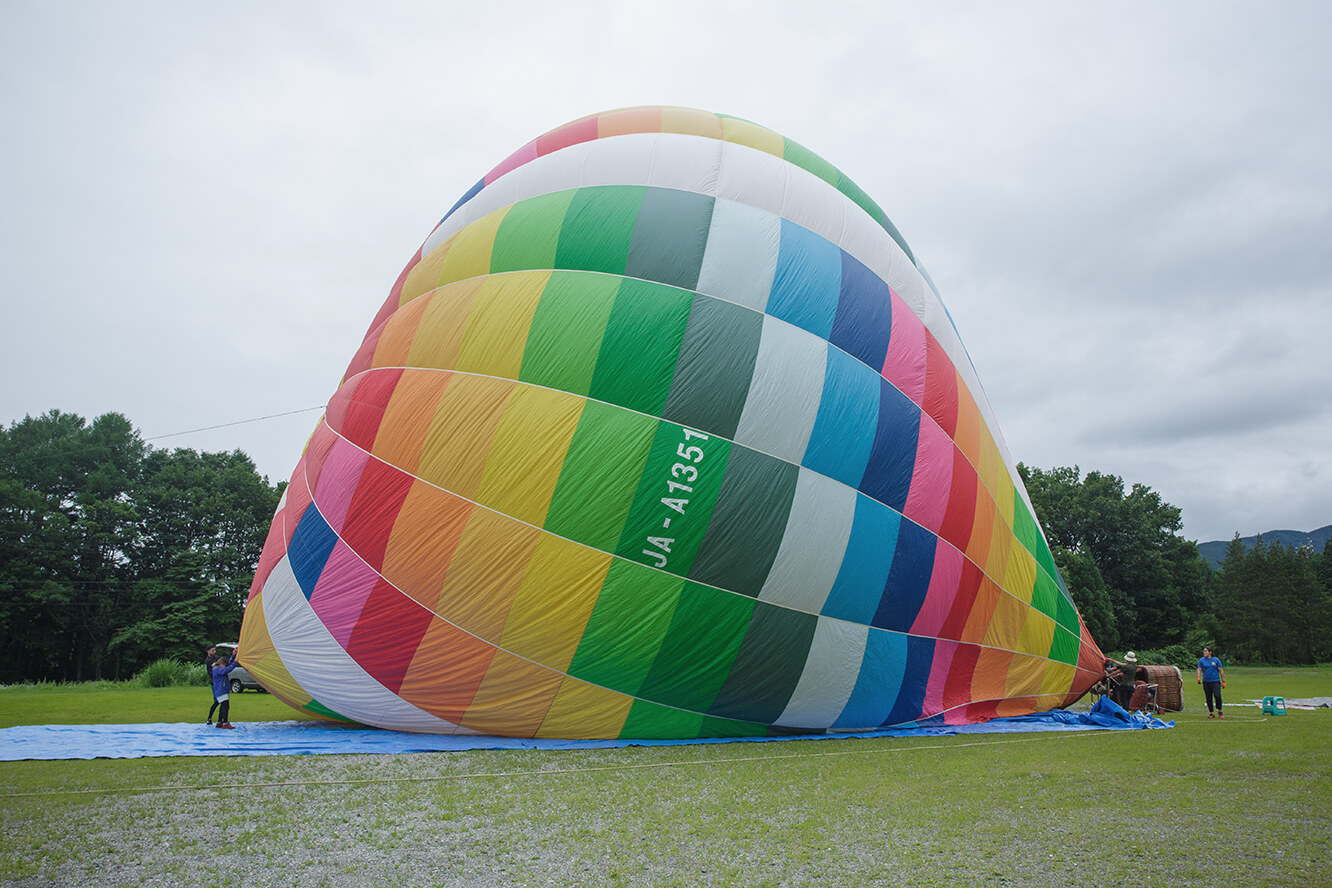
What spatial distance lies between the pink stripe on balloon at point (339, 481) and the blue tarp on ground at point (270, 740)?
2.31 meters

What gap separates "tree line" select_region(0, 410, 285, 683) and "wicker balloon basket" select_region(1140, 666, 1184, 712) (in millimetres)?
36529

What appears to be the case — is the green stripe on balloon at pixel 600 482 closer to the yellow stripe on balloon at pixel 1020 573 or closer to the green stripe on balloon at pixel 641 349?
the green stripe on balloon at pixel 641 349

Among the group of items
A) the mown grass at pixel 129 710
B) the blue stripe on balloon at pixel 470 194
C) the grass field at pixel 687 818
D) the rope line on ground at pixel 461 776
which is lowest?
the mown grass at pixel 129 710

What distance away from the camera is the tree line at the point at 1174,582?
4244 centimetres

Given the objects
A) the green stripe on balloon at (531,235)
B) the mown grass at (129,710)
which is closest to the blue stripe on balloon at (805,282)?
the green stripe on balloon at (531,235)

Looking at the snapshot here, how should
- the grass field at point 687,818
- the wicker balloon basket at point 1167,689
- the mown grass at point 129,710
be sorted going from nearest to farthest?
the grass field at point 687,818, the mown grass at point 129,710, the wicker balloon basket at point 1167,689

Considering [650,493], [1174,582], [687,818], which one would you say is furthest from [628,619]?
[1174,582]

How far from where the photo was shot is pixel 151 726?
8.77 m

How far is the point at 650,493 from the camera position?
7.63 metres

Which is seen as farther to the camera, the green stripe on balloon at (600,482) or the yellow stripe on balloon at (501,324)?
the yellow stripe on balloon at (501,324)

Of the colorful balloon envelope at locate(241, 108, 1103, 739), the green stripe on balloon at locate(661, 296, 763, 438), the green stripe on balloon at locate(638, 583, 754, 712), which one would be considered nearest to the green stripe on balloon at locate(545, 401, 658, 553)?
the colorful balloon envelope at locate(241, 108, 1103, 739)

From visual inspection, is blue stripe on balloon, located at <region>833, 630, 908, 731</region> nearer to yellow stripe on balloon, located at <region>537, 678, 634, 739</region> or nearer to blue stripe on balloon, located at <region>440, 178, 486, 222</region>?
yellow stripe on balloon, located at <region>537, 678, 634, 739</region>

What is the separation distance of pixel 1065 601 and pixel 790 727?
5.01m

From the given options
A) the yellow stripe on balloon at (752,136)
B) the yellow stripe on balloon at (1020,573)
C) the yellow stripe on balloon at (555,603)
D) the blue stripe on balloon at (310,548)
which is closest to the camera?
the yellow stripe on balloon at (555,603)
